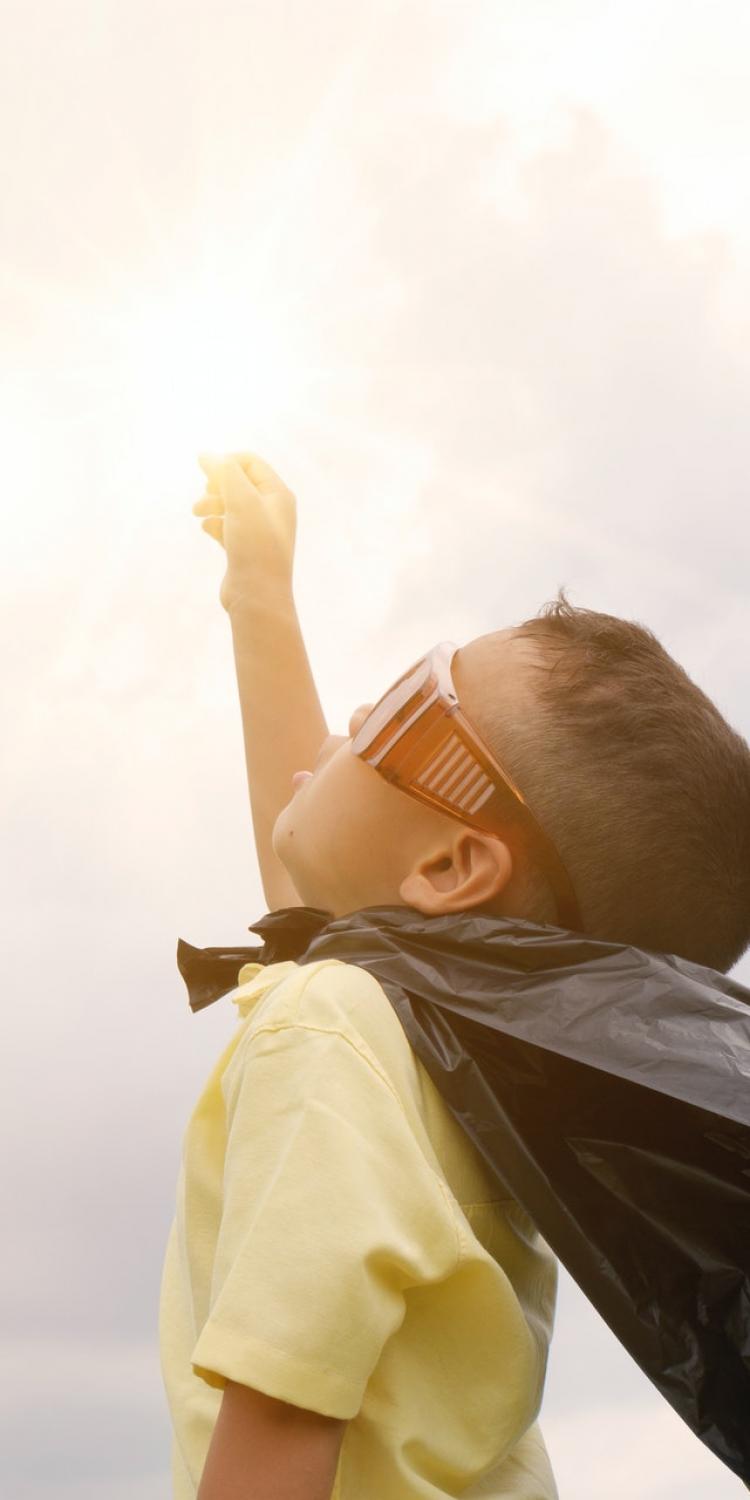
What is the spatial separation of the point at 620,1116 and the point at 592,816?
1.69 feet

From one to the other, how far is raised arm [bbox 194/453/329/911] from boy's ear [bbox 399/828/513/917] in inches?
37.0

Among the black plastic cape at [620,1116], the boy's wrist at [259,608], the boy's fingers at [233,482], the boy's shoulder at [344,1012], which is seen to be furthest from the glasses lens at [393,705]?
the boy's fingers at [233,482]

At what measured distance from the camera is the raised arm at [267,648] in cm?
327

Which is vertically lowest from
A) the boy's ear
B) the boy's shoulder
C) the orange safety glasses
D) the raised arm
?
the boy's shoulder

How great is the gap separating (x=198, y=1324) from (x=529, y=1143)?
511 millimetres

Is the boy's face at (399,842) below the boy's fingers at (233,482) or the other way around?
below

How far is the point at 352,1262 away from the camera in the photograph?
1549mm

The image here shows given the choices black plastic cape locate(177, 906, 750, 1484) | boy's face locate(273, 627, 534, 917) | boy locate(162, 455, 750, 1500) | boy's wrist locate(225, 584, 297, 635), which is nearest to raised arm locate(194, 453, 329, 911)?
boy's wrist locate(225, 584, 297, 635)

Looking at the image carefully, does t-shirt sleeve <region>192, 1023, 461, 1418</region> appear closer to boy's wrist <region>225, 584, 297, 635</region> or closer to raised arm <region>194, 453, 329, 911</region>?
raised arm <region>194, 453, 329, 911</region>

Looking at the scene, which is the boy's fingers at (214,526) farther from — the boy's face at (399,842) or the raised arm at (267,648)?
the boy's face at (399,842)

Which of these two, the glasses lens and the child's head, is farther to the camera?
the glasses lens

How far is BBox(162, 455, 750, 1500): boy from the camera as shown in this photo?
154 cm

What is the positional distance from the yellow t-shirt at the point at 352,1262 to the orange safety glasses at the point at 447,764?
1.47ft

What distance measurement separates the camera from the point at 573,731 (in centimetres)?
229
